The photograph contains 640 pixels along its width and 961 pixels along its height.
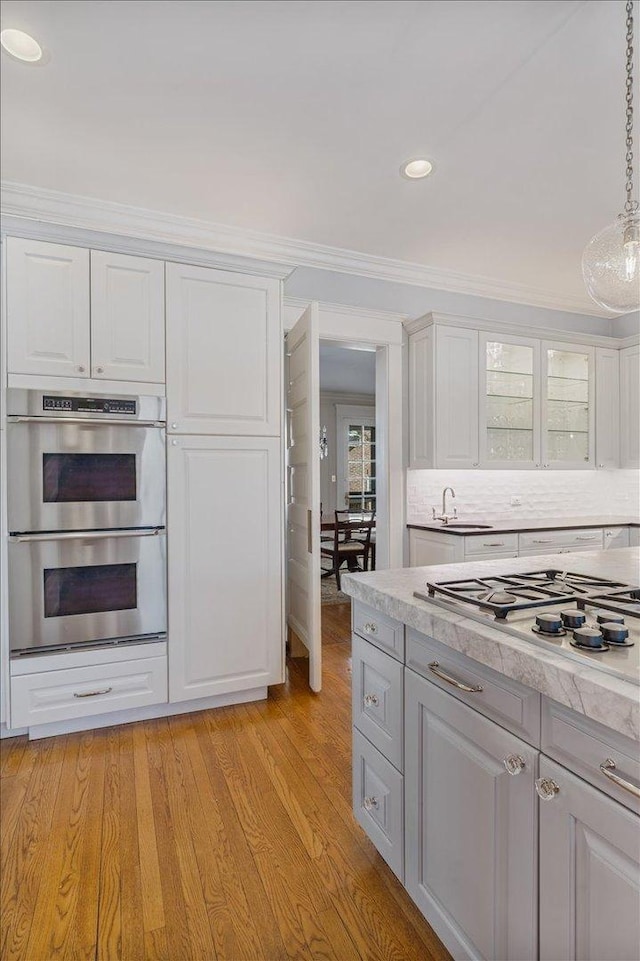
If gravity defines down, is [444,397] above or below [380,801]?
above

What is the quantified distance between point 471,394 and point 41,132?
3.02 metres

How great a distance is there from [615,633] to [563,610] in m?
0.29

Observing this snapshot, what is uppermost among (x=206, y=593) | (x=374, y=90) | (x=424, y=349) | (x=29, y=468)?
(x=374, y=90)

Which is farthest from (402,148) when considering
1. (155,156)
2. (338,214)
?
(155,156)

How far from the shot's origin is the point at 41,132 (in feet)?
7.52

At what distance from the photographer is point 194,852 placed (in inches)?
66.2

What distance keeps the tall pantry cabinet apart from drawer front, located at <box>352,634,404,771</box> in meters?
1.20

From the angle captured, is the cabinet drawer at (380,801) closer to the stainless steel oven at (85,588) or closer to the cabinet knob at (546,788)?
the cabinet knob at (546,788)

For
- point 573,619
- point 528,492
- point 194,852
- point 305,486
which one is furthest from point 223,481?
point 528,492

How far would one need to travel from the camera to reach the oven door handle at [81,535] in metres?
2.33

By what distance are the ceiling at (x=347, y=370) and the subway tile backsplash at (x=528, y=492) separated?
1.90m

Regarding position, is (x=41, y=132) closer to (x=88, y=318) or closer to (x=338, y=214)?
(x=88, y=318)

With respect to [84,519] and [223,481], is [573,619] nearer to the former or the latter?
[223,481]

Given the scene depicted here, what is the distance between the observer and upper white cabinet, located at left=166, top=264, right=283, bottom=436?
2.61m
